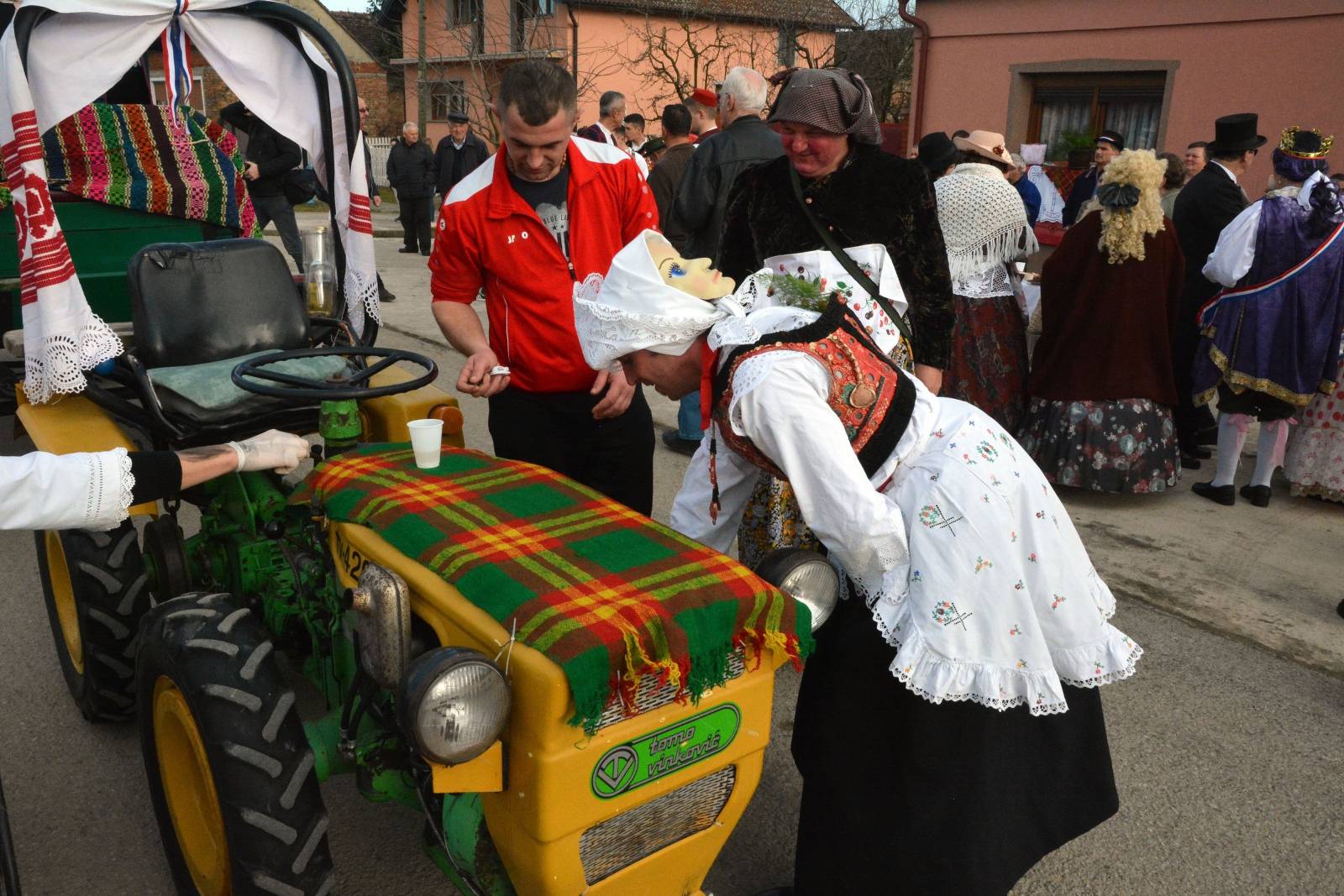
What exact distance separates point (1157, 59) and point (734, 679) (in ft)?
41.5

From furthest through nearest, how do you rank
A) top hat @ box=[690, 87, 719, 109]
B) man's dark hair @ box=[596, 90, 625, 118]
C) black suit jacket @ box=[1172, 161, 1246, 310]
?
man's dark hair @ box=[596, 90, 625, 118] → top hat @ box=[690, 87, 719, 109] → black suit jacket @ box=[1172, 161, 1246, 310]

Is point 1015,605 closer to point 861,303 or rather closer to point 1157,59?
point 861,303

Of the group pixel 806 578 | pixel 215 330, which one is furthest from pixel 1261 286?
pixel 215 330

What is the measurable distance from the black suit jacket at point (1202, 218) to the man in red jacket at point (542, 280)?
4123mm

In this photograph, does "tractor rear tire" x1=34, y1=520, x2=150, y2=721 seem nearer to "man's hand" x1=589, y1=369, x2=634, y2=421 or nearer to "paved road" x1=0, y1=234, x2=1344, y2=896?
"paved road" x1=0, y1=234, x2=1344, y2=896

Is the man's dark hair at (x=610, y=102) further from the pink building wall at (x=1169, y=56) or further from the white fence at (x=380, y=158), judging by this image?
the white fence at (x=380, y=158)

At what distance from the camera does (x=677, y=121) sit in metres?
6.77

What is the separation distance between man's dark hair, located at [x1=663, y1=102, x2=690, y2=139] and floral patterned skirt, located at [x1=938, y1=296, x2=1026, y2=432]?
2.31 meters

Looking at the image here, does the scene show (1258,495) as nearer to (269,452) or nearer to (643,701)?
(643,701)

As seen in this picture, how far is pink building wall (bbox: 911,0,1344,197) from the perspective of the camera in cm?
1083

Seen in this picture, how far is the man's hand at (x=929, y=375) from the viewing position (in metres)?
3.09

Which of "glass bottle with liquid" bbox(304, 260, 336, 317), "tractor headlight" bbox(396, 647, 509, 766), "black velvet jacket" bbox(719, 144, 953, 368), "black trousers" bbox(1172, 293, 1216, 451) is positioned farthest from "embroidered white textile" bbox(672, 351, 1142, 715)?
"black trousers" bbox(1172, 293, 1216, 451)

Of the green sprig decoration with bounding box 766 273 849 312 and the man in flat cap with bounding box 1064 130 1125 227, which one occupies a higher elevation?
the man in flat cap with bounding box 1064 130 1125 227

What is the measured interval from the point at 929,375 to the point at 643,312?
49.9 inches
